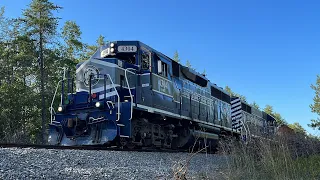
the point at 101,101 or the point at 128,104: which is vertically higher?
the point at 101,101

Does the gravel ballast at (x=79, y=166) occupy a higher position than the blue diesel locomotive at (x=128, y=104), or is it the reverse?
the blue diesel locomotive at (x=128, y=104)

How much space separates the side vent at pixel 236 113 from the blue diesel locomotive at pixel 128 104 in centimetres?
581

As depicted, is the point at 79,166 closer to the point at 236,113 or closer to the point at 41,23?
the point at 236,113

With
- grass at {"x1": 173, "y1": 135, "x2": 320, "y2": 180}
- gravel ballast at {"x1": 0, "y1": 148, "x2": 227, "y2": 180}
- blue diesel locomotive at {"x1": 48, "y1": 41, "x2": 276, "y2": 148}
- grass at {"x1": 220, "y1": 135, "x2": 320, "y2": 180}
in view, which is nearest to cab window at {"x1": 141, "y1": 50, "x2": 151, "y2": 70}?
blue diesel locomotive at {"x1": 48, "y1": 41, "x2": 276, "y2": 148}

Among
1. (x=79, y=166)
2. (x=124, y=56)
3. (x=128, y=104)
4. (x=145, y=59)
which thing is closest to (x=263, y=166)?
(x=79, y=166)

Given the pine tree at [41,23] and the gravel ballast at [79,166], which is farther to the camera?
the pine tree at [41,23]

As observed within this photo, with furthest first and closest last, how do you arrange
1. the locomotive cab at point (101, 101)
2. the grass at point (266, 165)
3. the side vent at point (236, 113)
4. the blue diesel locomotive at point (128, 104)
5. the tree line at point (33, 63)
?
the tree line at point (33, 63), the side vent at point (236, 113), the blue diesel locomotive at point (128, 104), the locomotive cab at point (101, 101), the grass at point (266, 165)

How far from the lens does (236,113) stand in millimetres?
19016

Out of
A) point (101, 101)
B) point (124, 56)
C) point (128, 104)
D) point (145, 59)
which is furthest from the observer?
point (124, 56)

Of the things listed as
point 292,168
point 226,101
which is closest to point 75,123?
point 292,168

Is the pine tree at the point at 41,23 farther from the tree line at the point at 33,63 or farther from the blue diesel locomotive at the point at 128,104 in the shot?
the blue diesel locomotive at the point at 128,104

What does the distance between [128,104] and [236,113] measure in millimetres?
11399

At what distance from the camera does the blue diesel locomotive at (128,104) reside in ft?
29.7

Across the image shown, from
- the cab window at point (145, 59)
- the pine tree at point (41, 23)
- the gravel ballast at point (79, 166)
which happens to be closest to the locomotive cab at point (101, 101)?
the cab window at point (145, 59)
